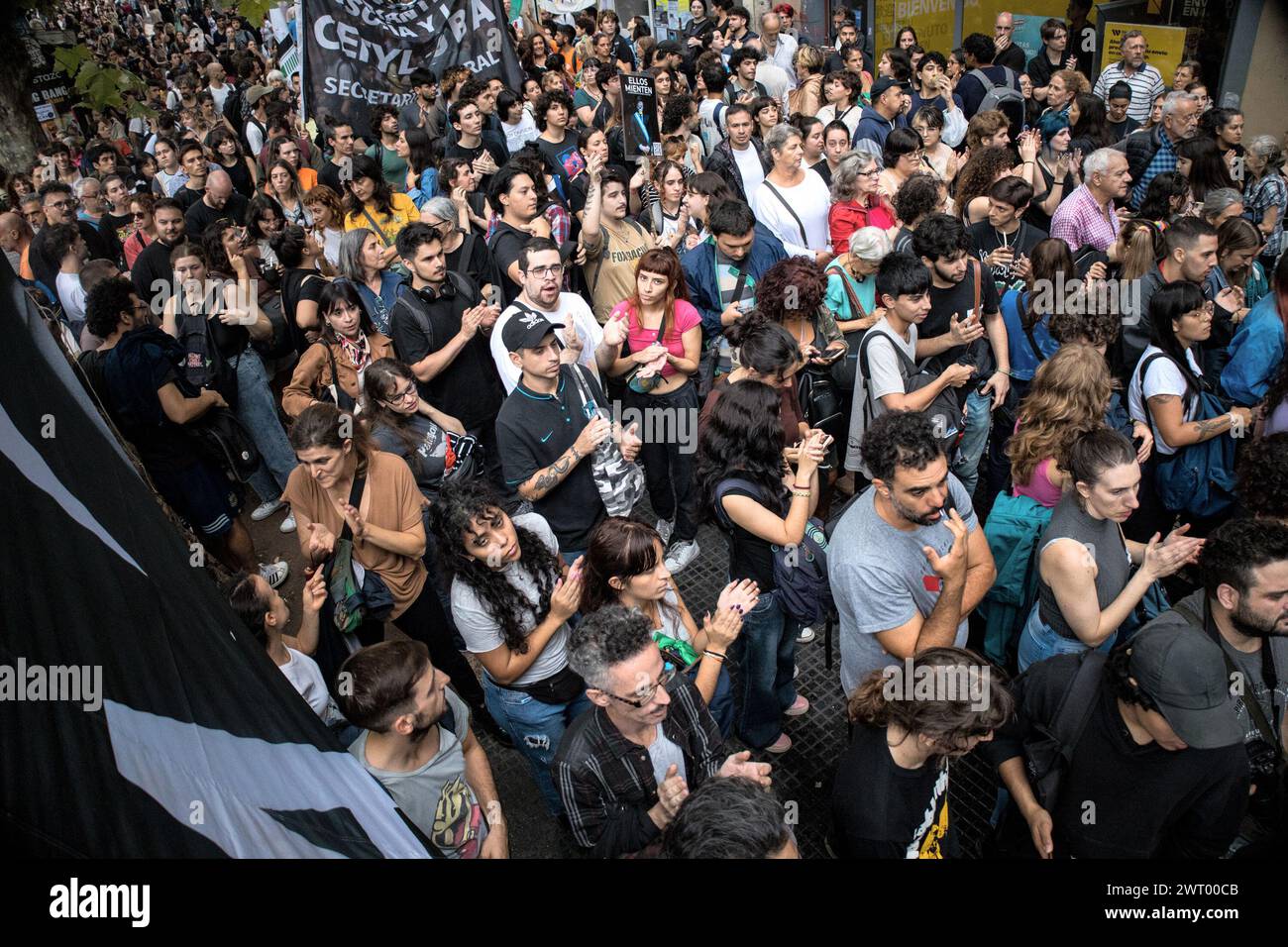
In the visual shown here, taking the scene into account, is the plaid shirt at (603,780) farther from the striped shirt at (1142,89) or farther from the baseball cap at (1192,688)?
the striped shirt at (1142,89)

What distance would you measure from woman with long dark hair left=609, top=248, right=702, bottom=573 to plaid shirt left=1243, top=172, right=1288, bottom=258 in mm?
4259

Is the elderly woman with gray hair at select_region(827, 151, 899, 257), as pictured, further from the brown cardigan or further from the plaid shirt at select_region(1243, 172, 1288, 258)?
the brown cardigan

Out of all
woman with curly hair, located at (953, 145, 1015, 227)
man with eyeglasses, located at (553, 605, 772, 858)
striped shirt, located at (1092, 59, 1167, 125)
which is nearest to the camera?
man with eyeglasses, located at (553, 605, 772, 858)

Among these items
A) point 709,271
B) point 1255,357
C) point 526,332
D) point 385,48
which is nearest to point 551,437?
point 526,332

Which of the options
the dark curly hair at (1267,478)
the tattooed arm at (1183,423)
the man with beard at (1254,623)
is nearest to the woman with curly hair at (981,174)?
the tattooed arm at (1183,423)

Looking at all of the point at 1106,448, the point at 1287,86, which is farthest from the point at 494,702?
the point at 1287,86

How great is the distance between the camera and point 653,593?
119 inches

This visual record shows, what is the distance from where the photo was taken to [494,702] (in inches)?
131

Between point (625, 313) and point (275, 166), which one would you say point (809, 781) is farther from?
point (275, 166)

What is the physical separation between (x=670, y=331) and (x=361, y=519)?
2101 millimetres

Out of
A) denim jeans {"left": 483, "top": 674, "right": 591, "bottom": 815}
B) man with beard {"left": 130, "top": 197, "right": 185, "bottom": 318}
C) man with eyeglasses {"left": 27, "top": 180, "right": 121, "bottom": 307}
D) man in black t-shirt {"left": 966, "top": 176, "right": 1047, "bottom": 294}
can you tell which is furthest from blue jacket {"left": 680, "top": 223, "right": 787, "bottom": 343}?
man with eyeglasses {"left": 27, "top": 180, "right": 121, "bottom": 307}

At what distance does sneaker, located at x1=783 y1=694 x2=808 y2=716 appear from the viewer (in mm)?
4168

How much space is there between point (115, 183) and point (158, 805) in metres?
8.95

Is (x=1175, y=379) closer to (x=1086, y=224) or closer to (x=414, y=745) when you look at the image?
(x=1086, y=224)
